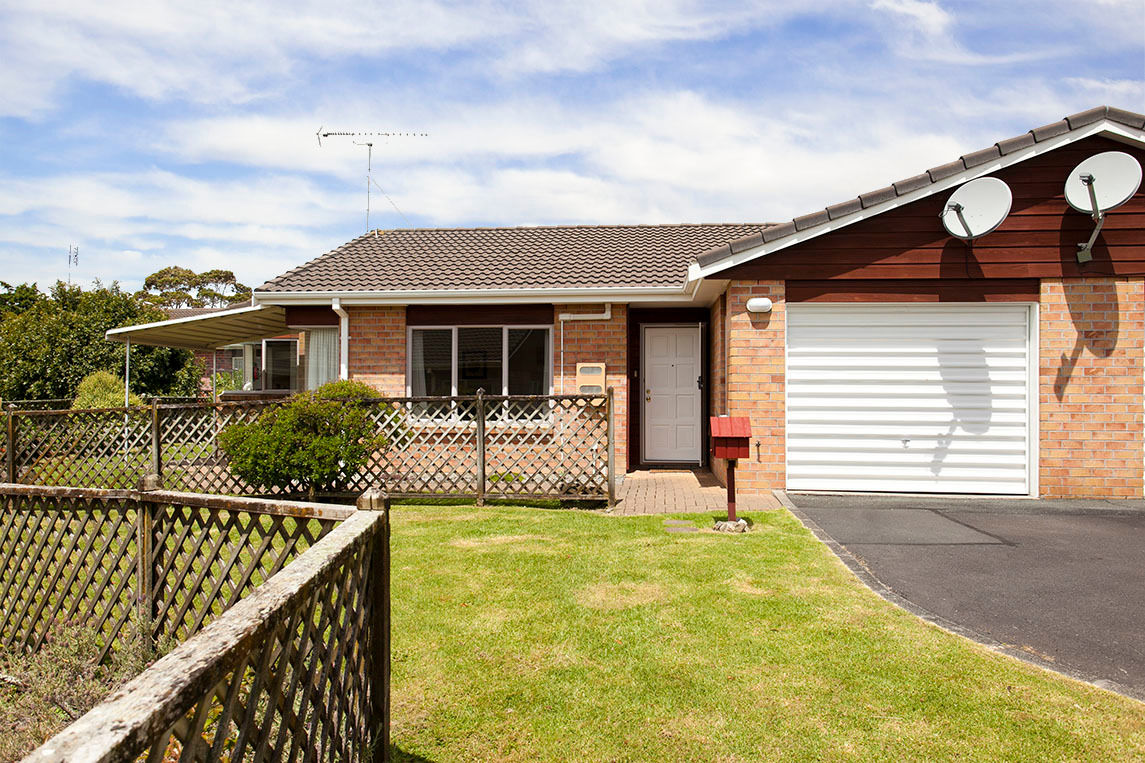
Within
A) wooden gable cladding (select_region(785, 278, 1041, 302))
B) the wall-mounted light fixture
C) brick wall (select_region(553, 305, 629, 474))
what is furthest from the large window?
wooden gable cladding (select_region(785, 278, 1041, 302))

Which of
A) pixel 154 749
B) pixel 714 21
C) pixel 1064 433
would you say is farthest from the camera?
pixel 714 21

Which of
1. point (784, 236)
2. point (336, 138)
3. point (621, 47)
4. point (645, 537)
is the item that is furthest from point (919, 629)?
point (336, 138)

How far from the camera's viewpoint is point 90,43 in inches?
374

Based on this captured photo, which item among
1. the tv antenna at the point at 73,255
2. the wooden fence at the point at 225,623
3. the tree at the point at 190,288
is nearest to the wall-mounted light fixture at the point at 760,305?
the wooden fence at the point at 225,623

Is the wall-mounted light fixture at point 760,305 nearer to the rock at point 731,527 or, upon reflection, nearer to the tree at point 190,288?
the rock at point 731,527

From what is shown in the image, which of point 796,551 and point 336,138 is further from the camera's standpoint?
point 336,138

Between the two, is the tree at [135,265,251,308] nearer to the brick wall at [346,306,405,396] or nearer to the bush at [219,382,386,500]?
the brick wall at [346,306,405,396]

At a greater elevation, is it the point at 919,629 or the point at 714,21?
the point at 714,21

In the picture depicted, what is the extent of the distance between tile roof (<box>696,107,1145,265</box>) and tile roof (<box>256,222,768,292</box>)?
93.7 inches

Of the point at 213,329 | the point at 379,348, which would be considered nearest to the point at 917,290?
the point at 379,348

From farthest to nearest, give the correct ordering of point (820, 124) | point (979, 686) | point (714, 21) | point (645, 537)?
point (820, 124), point (714, 21), point (645, 537), point (979, 686)

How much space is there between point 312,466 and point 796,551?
604 cm

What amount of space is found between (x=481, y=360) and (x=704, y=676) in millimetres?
8804

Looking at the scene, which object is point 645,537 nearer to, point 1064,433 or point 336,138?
point 1064,433
